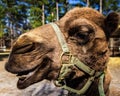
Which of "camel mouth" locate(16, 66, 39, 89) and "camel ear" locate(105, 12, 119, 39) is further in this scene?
→ "camel ear" locate(105, 12, 119, 39)

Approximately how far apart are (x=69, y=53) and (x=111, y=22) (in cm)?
56

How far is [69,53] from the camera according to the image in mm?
2801

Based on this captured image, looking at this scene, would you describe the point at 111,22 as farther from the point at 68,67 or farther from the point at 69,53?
the point at 68,67

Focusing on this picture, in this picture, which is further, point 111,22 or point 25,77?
point 111,22

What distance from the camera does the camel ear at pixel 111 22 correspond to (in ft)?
9.57

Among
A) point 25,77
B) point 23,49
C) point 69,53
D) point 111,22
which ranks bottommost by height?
point 25,77

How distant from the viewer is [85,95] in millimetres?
3053

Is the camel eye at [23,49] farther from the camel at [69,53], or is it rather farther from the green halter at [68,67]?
the green halter at [68,67]

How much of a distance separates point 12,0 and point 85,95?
2082 inches

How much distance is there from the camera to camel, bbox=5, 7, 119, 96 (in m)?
2.59

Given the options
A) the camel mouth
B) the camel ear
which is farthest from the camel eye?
the camel ear

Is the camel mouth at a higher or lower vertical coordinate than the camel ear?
lower

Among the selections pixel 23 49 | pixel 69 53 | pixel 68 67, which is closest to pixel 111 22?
pixel 69 53

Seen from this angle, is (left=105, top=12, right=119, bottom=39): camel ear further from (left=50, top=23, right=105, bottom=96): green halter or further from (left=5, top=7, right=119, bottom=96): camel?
(left=50, top=23, right=105, bottom=96): green halter
